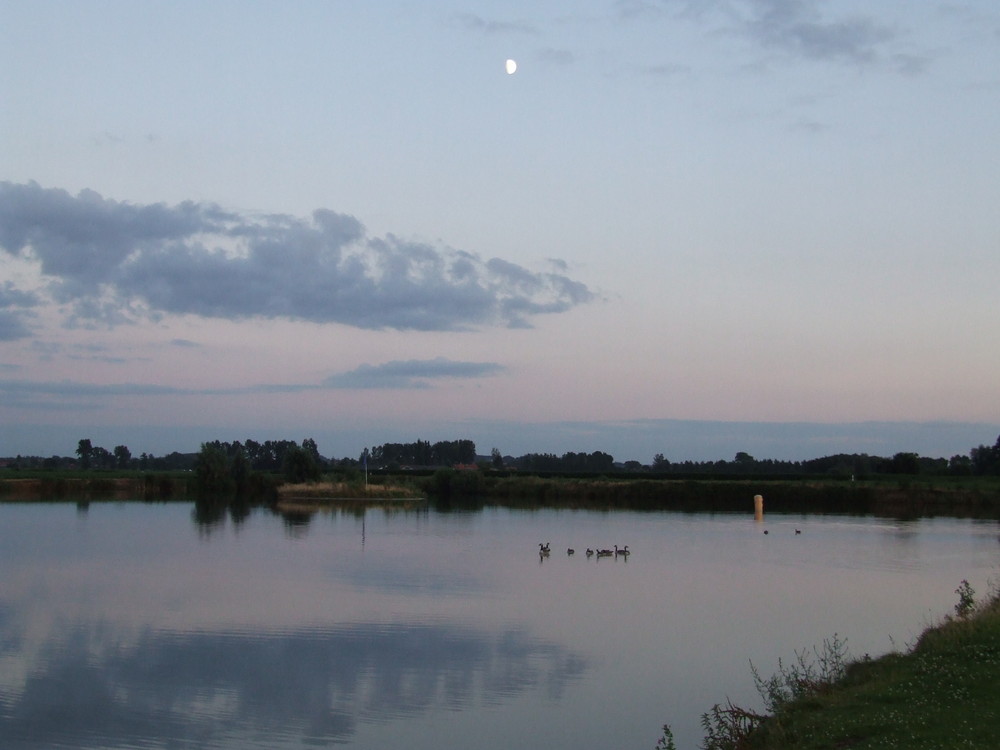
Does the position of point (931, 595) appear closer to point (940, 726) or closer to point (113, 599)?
point (940, 726)

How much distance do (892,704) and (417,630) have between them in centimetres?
1020

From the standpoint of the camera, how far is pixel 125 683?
14.1 metres

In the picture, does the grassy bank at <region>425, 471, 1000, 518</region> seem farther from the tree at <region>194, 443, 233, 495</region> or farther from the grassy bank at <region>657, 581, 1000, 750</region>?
the grassy bank at <region>657, 581, 1000, 750</region>

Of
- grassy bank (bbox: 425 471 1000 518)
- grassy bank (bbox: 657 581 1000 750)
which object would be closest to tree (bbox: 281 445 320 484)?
grassy bank (bbox: 425 471 1000 518)

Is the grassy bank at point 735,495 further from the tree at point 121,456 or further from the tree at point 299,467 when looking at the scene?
the tree at point 121,456

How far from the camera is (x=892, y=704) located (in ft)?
32.3

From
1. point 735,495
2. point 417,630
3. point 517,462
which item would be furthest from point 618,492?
point 517,462

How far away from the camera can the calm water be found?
12.5 metres

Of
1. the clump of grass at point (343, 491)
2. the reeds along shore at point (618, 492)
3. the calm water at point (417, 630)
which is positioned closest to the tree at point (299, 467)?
the reeds along shore at point (618, 492)

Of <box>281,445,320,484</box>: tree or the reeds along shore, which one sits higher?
<box>281,445,320,484</box>: tree

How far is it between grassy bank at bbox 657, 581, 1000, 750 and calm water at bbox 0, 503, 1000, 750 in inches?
53.1

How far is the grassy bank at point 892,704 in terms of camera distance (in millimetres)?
8477

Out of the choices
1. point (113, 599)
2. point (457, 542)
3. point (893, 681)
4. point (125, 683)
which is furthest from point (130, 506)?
point (893, 681)

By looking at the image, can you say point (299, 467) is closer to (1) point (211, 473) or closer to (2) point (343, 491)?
(1) point (211, 473)
